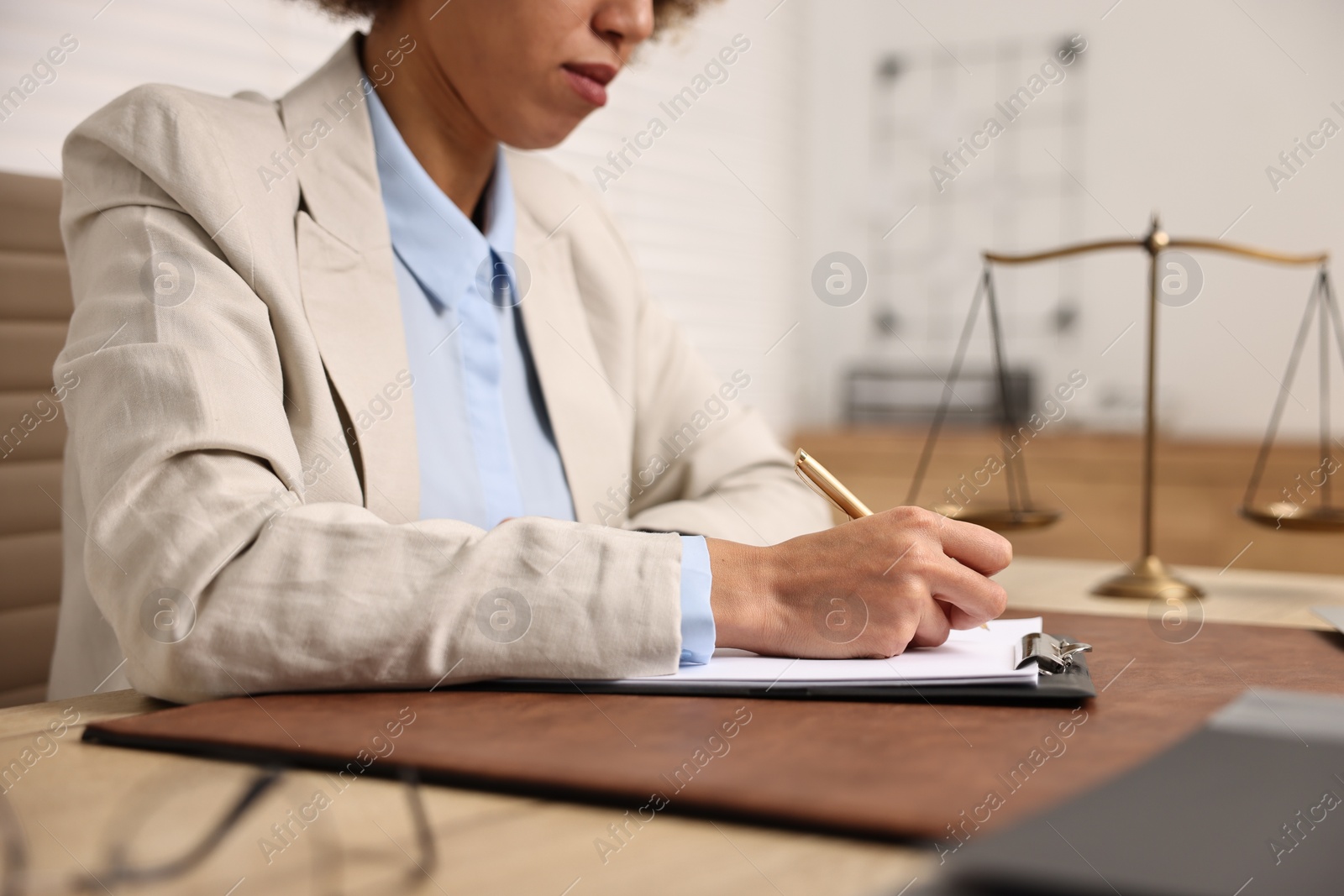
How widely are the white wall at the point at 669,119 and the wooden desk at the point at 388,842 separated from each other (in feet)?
3.52

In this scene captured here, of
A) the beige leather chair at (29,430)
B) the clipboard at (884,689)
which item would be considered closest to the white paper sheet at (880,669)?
the clipboard at (884,689)

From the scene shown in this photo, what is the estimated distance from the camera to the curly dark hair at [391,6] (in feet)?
3.85

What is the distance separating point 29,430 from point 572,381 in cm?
52

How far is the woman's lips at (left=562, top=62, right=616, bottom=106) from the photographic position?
1.00 meters

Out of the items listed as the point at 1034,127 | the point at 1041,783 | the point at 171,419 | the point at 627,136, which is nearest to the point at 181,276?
the point at 171,419

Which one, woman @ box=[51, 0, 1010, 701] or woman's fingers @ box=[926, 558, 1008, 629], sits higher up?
woman @ box=[51, 0, 1010, 701]

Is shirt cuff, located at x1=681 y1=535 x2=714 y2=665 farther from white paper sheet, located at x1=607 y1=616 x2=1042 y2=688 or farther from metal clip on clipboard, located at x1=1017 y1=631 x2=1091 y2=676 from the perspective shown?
metal clip on clipboard, located at x1=1017 y1=631 x2=1091 y2=676

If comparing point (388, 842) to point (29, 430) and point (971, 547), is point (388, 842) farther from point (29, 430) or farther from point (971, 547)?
point (29, 430)

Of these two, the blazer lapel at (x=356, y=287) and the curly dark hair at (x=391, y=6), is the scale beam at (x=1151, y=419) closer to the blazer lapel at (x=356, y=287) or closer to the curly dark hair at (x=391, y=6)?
the curly dark hair at (x=391, y=6)

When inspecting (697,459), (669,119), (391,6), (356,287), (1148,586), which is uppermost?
(391,6)

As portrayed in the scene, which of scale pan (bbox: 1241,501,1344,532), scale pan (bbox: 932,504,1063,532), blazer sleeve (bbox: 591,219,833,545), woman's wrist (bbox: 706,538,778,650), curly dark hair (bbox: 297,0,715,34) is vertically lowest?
scale pan (bbox: 1241,501,1344,532)

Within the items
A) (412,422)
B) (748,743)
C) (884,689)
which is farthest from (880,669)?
(412,422)

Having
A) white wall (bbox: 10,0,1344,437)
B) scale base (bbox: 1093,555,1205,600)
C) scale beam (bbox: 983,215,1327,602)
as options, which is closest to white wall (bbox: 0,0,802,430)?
white wall (bbox: 10,0,1344,437)

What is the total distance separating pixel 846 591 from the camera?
664 mm
